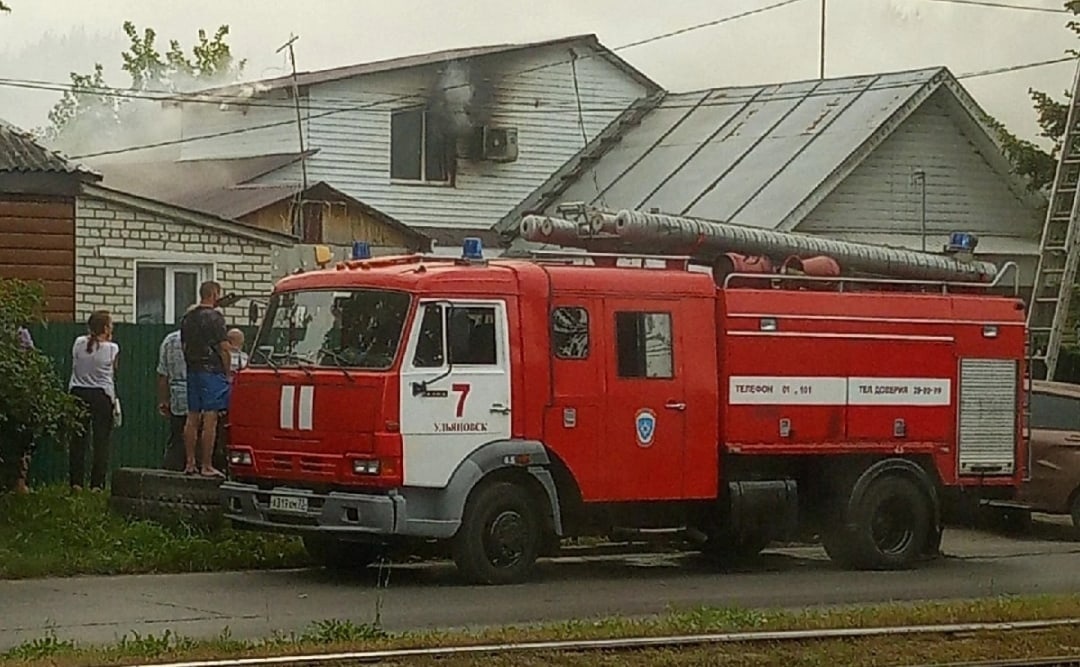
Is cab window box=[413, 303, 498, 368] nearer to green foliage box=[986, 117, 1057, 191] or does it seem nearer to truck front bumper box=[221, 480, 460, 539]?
truck front bumper box=[221, 480, 460, 539]

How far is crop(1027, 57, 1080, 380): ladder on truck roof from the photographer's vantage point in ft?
81.3

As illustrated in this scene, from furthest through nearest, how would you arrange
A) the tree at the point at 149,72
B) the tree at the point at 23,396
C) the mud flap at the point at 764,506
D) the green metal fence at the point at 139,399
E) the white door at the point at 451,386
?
the tree at the point at 149,72 → the green metal fence at the point at 139,399 → the tree at the point at 23,396 → the mud flap at the point at 764,506 → the white door at the point at 451,386

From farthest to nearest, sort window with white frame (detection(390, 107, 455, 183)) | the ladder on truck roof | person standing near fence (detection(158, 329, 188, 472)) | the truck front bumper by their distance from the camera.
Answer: window with white frame (detection(390, 107, 455, 183)) → the ladder on truck roof → person standing near fence (detection(158, 329, 188, 472)) → the truck front bumper

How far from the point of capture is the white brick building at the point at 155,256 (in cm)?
2369

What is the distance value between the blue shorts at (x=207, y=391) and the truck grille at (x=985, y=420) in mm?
6479

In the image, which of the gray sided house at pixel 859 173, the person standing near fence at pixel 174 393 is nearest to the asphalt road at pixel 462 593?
the person standing near fence at pixel 174 393

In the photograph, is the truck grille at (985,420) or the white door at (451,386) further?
the truck grille at (985,420)

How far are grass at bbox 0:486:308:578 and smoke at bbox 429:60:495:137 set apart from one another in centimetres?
1986

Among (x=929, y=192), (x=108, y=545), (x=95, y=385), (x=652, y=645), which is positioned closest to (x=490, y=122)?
(x=929, y=192)

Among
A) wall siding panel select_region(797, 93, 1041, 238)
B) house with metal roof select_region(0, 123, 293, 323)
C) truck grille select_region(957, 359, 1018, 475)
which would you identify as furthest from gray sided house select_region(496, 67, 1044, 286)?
truck grille select_region(957, 359, 1018, 475)

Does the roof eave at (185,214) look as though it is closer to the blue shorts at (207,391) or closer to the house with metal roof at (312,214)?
the house with metal roof at (312,214)

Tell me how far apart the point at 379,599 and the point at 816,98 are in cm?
2142

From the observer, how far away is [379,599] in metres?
14.0

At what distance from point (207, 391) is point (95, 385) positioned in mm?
1718
